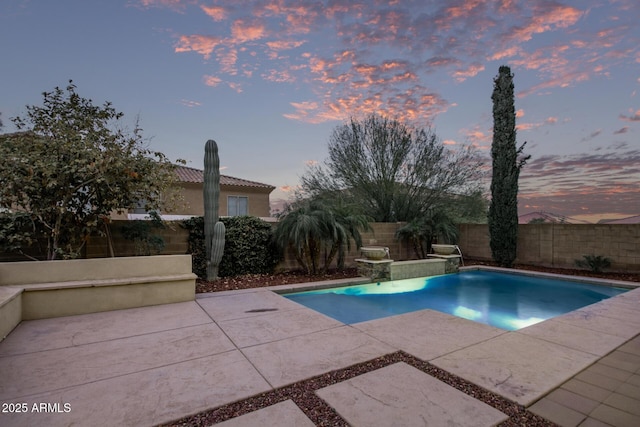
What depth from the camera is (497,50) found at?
7.95 meters

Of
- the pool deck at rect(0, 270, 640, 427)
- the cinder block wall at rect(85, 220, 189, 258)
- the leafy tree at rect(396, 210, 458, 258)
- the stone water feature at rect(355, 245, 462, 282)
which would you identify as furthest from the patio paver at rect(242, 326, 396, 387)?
the leafy tree at rect(396, 210, 458, 258)

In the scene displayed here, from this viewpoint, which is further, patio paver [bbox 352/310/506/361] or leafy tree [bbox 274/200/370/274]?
leafy tree [bbox 274/200/370/274]

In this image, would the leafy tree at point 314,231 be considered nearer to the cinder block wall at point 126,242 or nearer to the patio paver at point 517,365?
the cinder block wall at point 126,242

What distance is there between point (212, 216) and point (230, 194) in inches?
357

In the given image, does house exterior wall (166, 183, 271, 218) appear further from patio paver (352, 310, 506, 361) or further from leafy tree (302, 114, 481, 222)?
patio paver (352, 310, 506, 361)

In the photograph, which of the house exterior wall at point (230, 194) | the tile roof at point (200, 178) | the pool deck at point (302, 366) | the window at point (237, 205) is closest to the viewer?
the pool deck at point (302, 366)

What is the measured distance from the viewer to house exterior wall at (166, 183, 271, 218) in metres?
13.9

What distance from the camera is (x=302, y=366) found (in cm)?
266

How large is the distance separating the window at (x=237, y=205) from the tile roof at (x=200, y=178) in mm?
717

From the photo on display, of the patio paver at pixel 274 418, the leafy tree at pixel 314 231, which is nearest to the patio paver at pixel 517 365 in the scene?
the patio paver at pixel 274 418

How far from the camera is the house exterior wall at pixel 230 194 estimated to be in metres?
13.9

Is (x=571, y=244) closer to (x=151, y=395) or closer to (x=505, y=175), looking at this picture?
(x=505, y=175)

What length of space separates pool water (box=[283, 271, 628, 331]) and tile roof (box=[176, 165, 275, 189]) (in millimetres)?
10122

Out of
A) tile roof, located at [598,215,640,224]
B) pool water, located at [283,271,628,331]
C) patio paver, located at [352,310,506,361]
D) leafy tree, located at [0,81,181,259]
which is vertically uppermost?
leafy tree, located at [0,81,181,259]
